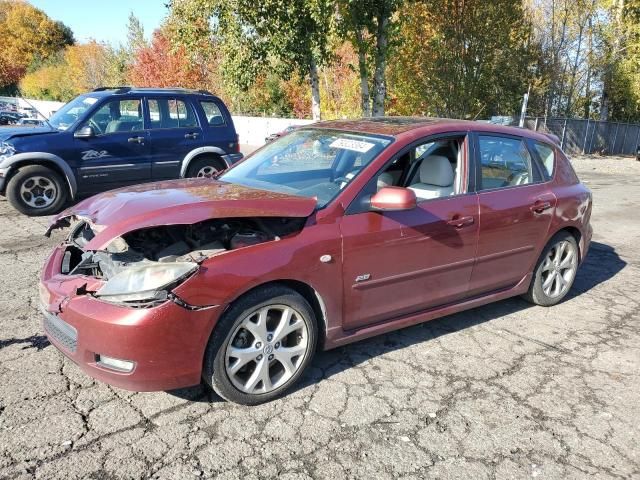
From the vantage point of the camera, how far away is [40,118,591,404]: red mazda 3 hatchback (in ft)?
9.29

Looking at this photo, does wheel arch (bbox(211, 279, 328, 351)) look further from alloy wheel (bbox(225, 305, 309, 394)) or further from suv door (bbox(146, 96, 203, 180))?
suv door (bbox(146, 96, 203, 180))

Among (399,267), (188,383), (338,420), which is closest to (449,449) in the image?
(338,420)

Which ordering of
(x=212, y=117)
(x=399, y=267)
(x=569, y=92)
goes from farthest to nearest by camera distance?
(x=569, y=92) → (x=212, y=117) → (x=399, y=267)

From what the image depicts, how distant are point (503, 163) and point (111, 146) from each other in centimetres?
638

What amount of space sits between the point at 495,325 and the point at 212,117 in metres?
6.85

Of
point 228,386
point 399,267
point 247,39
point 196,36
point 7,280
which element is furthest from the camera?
point 196,36

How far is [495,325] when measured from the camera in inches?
177

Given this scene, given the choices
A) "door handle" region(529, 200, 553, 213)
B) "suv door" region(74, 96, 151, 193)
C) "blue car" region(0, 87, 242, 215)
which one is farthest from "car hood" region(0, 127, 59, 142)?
"door handle" region(529, 200, 553, 213)

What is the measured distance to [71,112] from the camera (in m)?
8.65

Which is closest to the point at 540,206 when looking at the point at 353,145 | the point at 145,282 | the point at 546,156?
the point at 546,156

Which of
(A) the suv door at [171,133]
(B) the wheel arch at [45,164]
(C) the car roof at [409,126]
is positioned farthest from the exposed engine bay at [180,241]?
(A) the suv door at [171,133]

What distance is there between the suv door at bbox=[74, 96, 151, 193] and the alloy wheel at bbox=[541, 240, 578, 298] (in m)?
6.52

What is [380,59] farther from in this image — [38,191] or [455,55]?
[38,191]

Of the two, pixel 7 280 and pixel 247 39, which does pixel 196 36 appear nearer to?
pixel 247 39
